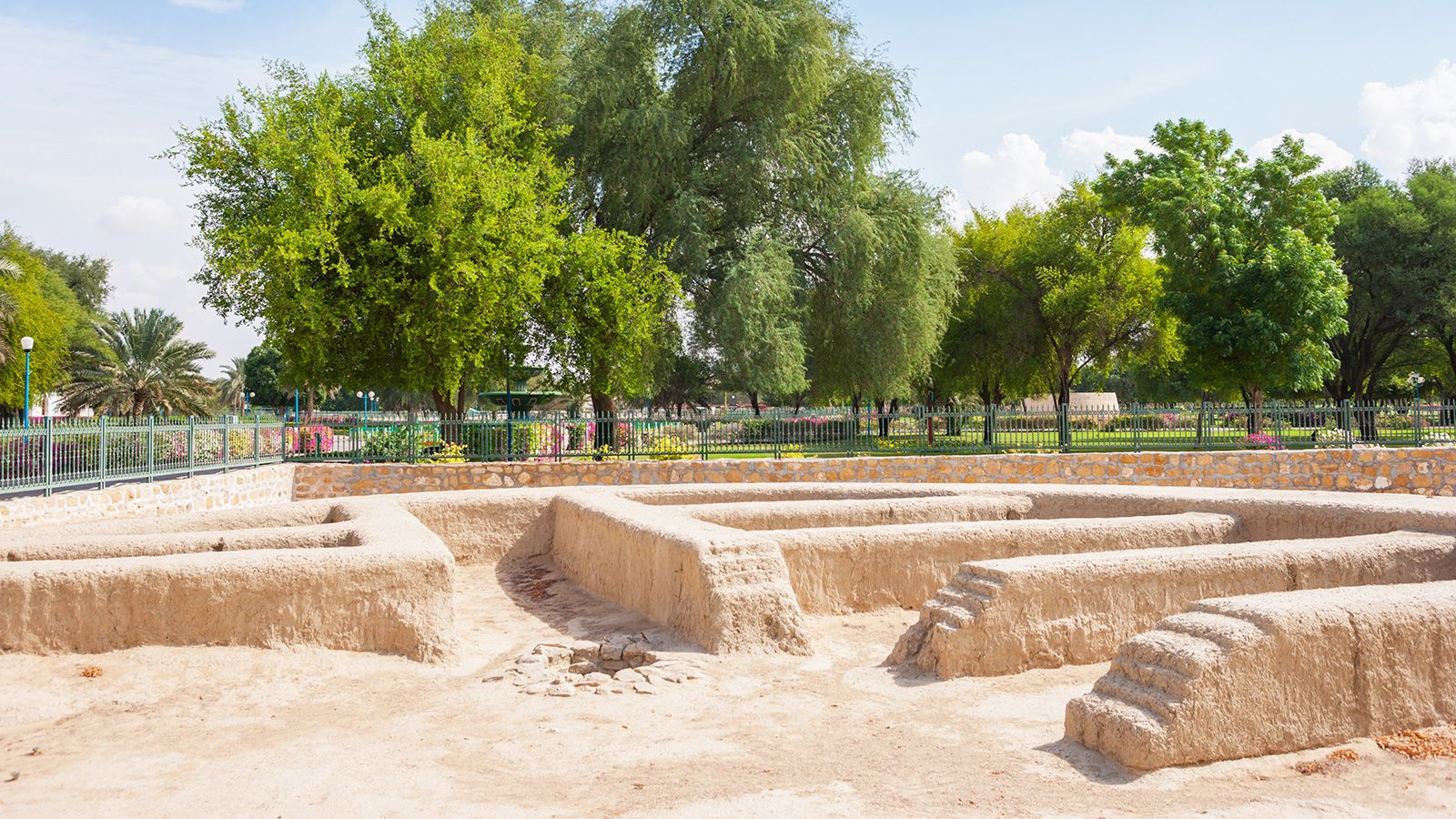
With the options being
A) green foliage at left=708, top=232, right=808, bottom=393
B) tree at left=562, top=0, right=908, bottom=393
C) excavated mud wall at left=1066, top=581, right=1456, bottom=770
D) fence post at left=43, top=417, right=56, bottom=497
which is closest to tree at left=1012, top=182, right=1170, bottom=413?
tree at left=562, top=0, right=908, bottom=393

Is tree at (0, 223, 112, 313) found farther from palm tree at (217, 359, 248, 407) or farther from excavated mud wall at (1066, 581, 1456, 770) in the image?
excavated mud wall at (1066, 581, 1456, 770)

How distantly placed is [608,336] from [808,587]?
13664 millimetres

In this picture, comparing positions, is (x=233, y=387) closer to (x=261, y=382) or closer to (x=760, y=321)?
(x=261, y=382)

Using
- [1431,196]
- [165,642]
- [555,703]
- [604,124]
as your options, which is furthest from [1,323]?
[1431,196]

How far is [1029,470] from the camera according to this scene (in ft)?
62.5

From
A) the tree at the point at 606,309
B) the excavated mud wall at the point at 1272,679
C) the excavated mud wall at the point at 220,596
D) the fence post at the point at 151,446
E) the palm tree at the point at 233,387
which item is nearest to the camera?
the excavated mud wall at the point at 1272,679

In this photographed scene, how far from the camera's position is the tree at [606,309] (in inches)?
855

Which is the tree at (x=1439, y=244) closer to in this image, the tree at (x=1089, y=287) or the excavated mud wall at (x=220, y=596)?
the tree at (x=1089, y=287)

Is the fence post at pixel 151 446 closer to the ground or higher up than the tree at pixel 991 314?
closer to the ground

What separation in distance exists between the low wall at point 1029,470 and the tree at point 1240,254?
23.8 ft

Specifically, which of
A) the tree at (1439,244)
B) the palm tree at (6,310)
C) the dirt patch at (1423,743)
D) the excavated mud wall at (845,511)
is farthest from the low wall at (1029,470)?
the palm tree at (6,310)

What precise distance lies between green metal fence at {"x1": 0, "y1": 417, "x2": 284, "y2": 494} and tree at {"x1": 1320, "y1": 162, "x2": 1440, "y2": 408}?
103 ft

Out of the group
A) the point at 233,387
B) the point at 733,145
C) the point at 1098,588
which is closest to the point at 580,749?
the point at 1098,588

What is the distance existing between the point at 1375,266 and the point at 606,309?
91.2ft
